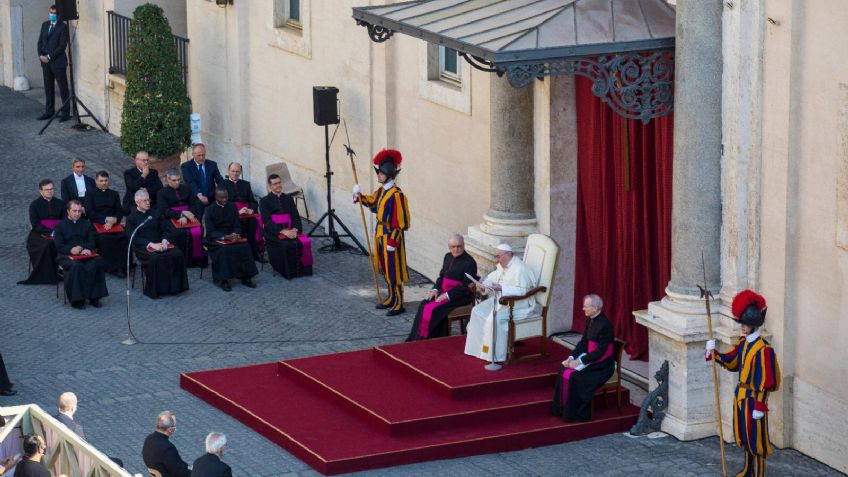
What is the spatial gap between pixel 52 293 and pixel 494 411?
630 cm

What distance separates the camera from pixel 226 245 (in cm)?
1962

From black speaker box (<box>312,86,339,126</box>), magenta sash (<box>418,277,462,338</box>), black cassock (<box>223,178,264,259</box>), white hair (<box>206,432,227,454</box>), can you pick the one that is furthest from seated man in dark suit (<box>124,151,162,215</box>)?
white hair (<box>206,432,227,454</box>)

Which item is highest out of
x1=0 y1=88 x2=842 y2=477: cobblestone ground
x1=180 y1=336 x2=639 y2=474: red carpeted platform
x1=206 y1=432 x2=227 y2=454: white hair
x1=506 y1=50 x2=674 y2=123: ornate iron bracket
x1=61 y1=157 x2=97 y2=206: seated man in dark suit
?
x1=506 y1=50 x2=674 y2=123: ornate iron bracket

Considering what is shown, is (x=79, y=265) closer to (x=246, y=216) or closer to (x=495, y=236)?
(x=246, y=216)

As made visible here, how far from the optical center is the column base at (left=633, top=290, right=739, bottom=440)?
48.1 ft

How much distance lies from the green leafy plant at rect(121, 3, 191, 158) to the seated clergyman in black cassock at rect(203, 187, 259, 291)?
3.74m

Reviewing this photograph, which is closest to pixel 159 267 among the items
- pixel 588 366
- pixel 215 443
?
pixel 588 366

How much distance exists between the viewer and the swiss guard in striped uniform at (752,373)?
13.6 meters

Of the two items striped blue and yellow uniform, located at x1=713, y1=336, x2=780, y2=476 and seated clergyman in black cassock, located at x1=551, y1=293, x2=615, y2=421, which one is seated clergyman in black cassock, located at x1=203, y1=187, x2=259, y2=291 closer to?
seated clergyman in black cassock, located at x1=551, y1=293, x2=615, y2=421

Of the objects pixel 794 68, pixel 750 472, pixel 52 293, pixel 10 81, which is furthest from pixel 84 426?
pixel 10 81

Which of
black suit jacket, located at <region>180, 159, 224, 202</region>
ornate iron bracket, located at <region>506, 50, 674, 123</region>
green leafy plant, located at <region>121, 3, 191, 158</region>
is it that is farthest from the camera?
green leafy plant, located at <region>121, 3, 191, 158</region>

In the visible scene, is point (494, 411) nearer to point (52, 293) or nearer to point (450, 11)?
point (450, 11)

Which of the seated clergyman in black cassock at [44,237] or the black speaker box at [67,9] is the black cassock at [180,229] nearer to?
the seated clergyman in black cassock at [44,237]

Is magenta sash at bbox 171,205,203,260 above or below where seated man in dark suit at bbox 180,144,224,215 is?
below
